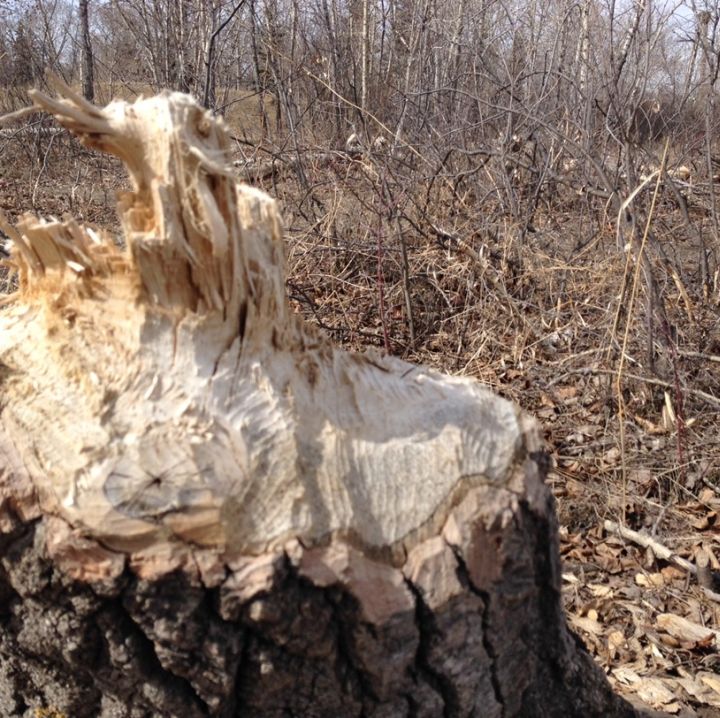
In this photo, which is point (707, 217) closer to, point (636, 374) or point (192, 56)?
point (636, 374)

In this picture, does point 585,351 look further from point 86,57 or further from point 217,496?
point 86,57

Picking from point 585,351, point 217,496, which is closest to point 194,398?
point 217,496

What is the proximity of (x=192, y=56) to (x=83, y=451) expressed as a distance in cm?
677

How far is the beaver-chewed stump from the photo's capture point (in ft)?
3.36

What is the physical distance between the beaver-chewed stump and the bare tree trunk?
33.1 ft

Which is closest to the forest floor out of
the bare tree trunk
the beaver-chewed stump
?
the beaver-chewed stump

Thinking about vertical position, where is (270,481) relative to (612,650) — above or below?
above

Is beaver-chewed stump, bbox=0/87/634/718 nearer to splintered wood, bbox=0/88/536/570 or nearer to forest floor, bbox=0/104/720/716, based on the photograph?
splintered wood, bbox=0/88/536/570

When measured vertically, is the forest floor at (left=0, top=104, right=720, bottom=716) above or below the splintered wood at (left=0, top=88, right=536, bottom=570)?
below

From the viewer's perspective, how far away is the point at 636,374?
3602 millimetres

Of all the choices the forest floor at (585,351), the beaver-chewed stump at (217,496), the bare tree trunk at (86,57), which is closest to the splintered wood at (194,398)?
the beaver-chewed stump at (217,496)

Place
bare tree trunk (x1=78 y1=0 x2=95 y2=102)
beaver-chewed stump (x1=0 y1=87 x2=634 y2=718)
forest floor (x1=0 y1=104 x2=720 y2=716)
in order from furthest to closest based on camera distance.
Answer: bare tree trunk (x1=78 y1=0 x2=95 y2=102) < forest floor (x1=0 y1=104 x2=720 y2=716) < beaver-chewed stump (x1=0 y1=87 x2=634 y2=718)

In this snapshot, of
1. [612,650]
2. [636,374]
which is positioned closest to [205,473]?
[612,650]

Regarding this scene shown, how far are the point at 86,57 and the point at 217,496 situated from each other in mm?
11323
